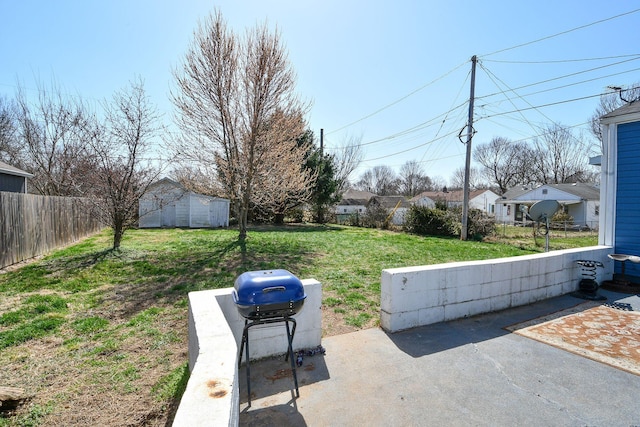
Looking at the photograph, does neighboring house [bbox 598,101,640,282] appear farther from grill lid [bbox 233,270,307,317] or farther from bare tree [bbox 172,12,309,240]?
bare tree [bbox 172,12,309,240]

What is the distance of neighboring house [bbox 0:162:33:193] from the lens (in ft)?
37.0

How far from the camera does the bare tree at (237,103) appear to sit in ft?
29.9

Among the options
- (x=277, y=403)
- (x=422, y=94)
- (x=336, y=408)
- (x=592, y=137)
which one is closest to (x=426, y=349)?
(x=336, y=408)

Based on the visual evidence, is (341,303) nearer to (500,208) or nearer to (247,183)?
(247,183)

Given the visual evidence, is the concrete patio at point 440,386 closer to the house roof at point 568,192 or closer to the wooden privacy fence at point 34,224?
the wooden privacy fence at point 34,224

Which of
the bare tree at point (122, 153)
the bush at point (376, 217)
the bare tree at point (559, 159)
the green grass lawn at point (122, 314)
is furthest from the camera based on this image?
the bare tree at point (559, 159)

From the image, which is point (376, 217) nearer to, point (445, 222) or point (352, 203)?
point (445, 222)

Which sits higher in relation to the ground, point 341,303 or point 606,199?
point 606,199

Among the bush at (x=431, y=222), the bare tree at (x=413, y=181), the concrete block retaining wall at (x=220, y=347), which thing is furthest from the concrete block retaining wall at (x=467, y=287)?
the bare tree at (x=413, y=181)

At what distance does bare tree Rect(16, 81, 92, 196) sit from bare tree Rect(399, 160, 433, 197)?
151 feet

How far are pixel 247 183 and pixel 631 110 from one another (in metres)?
9.14

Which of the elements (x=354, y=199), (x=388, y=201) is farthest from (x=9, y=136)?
(x=354, y=199)

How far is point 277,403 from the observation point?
2316 mm

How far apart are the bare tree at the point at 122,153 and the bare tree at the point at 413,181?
48013 millimetres
